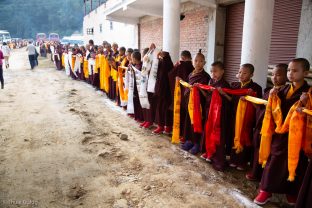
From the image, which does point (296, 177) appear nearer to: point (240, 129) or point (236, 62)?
point (240, 129)

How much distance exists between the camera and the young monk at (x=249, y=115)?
12.3 ft

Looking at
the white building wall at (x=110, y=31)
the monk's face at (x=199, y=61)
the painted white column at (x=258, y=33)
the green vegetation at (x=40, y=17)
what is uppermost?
the green vegetation at (x=40, y=17)

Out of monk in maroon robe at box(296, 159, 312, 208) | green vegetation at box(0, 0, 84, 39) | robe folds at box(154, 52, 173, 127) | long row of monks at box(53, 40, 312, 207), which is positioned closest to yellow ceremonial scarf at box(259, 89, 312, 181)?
long row of monks at box(53, 40, 312, 207)

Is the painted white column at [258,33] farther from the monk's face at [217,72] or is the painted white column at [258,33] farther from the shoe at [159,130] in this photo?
the shoe at [159,130]

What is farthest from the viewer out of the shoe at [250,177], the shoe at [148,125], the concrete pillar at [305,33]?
the shoe at [148,125]

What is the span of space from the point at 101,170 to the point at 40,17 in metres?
81.5

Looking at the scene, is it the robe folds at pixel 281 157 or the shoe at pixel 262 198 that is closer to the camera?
the robe folds at pixel 281 157

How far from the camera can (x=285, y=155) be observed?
117 inches

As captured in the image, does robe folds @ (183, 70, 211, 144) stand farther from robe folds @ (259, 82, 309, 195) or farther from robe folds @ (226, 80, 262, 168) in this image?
robe folds @ (259, 82, 309, 195)

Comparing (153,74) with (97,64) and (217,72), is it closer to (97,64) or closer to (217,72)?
(217,72)

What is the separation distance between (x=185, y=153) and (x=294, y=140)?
2.08 meters

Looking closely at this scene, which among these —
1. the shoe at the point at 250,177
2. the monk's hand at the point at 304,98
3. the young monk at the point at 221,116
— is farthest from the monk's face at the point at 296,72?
the shoe at the point at 250,177

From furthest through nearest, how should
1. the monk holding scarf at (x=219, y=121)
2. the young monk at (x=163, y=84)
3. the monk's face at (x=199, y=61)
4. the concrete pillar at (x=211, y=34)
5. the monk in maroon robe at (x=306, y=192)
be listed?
the concrete pillar at (x=211, y=34)
the young monk at (x=163, y=84)
the monk's face at (x=199, y=61)
the monk holding scarf at (x=219, y=121)
the monk in maroon robe at (x=306, y=192)

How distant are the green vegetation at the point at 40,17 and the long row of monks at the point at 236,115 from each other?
7629 cm
